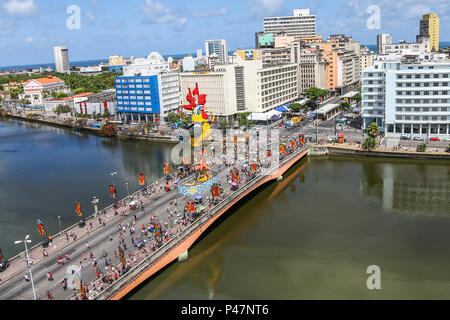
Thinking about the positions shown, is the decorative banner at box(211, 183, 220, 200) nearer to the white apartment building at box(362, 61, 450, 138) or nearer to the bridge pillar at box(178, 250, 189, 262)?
the bridge pillar at box(178, 250, 189, 262)

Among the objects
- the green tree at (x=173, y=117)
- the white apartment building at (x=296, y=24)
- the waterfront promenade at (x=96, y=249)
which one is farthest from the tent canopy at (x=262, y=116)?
the white apartment building at (x=296, y=24)

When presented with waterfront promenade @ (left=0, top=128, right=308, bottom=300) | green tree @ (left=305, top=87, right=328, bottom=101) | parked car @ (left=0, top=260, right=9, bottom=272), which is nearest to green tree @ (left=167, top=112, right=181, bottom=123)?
green tree @ (left=305, top=87, right=328, bottom=101)

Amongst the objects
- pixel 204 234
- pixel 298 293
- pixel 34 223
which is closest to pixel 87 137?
pixel 34 223

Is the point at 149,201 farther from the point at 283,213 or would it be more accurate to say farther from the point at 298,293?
the point at 298,293

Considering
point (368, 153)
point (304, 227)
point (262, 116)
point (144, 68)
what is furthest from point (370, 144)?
point (144, 68)

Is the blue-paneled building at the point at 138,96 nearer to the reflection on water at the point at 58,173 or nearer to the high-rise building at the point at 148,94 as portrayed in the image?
the high-rise building at the point at 148,94

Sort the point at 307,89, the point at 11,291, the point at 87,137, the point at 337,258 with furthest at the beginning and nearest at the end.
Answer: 1. the point at 307,89
2. the point at 87,137
3. the point at 337,258
4. the point at 11,291
